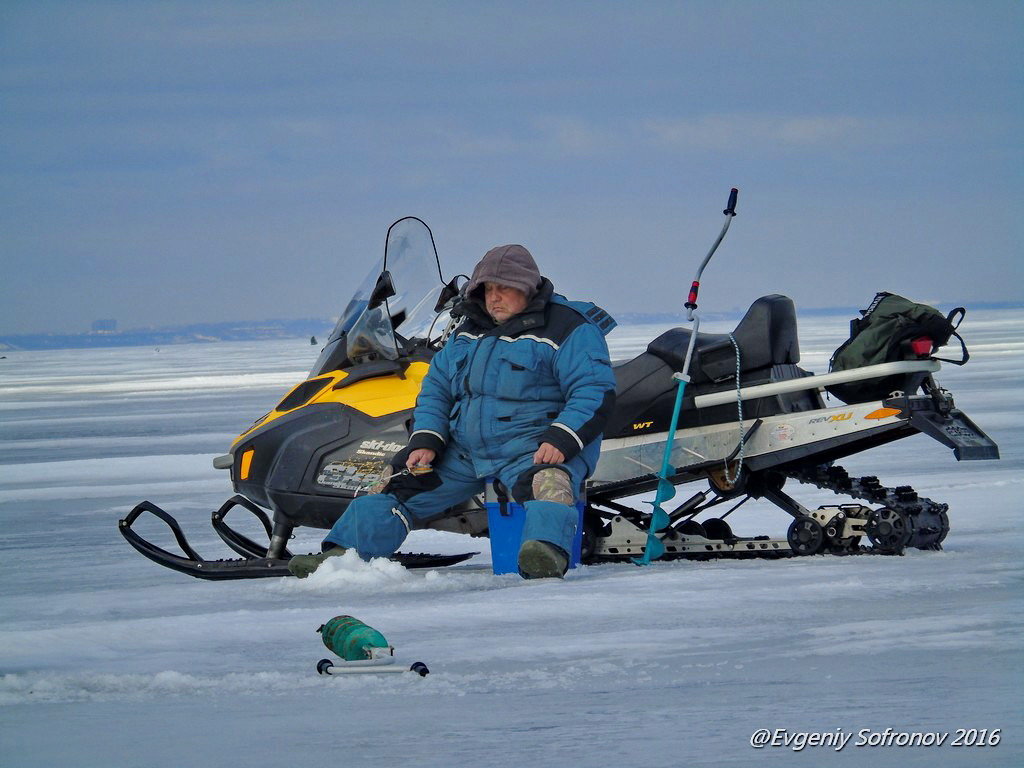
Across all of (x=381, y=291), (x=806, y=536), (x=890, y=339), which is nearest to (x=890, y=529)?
(x=806, y=536)

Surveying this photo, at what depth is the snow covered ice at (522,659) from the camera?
2922mm

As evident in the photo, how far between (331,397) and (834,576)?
6.85 ft

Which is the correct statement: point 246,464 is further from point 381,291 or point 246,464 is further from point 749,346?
point 749,346

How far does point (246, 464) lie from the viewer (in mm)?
5656

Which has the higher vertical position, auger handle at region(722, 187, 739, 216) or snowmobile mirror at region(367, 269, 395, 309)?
auger handle at region(722, 187, 739, 216)

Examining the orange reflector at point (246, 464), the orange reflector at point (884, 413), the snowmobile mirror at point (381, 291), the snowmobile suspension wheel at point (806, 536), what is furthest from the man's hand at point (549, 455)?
the orange reflector at point (246, 464)

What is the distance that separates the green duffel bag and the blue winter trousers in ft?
3.79

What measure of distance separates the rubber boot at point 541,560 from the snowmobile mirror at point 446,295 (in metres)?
1.54

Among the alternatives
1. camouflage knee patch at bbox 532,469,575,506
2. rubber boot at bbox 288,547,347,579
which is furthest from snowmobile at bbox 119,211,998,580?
camouflage knee patch at bbox 532,469,575,506

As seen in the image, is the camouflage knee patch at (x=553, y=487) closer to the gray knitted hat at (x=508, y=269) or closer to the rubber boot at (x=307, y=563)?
the gray knitted hat at (x=508, y=269)

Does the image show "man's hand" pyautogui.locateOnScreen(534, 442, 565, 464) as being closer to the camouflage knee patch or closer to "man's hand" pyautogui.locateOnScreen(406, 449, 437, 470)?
the camouflage knee patch

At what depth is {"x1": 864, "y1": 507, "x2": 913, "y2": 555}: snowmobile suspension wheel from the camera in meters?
5.05

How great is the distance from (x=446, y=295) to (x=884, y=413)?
1.86m

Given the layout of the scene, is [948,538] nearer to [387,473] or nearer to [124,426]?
[387,473]
